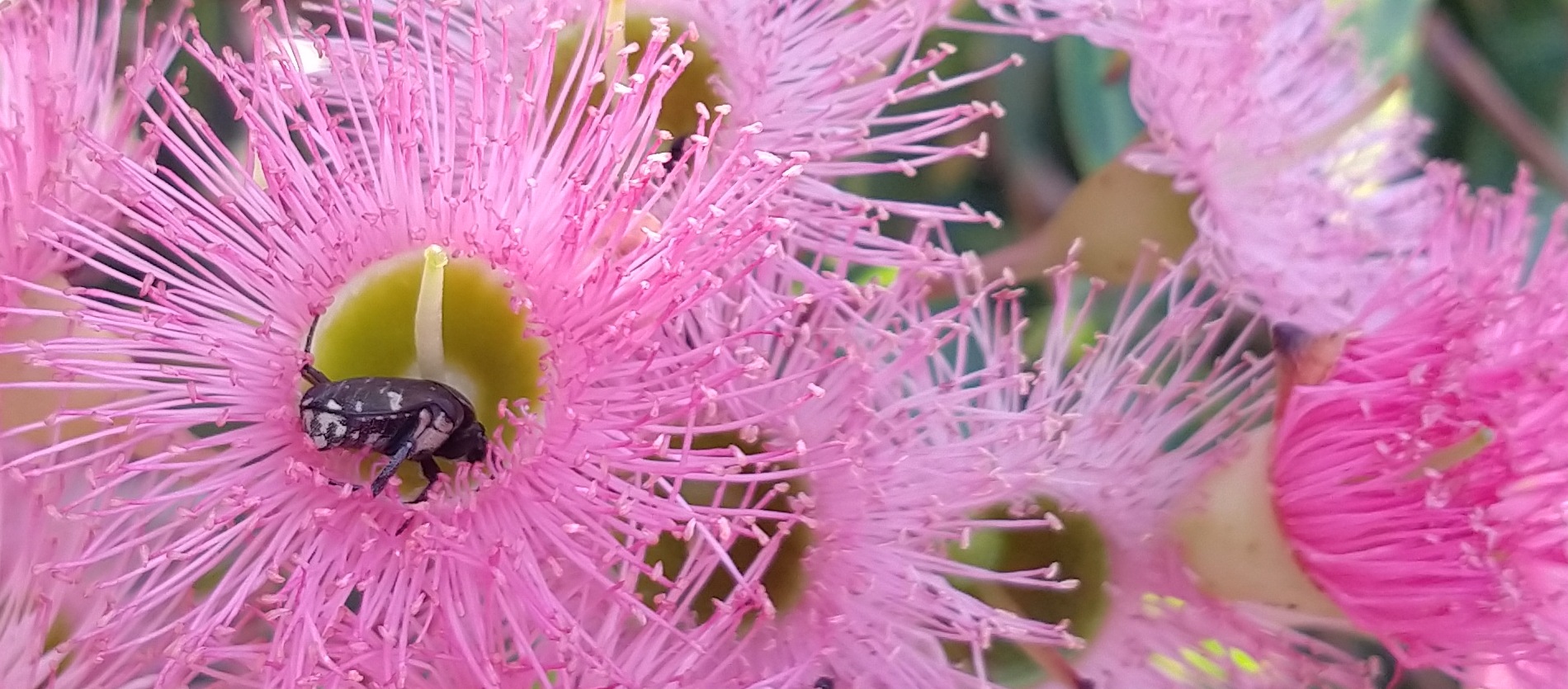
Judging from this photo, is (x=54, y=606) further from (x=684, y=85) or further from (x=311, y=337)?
(x=684, y=85)

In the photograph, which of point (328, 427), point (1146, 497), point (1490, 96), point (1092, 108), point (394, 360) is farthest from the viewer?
point (1490, 96)

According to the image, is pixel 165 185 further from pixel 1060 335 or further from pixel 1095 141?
pixel 1095 141

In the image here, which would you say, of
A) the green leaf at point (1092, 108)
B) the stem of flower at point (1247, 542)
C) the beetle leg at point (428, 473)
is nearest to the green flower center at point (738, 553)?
the beetle leg at point (428, 473)

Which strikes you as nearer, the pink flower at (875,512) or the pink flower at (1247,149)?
the pink flower at (875,512)

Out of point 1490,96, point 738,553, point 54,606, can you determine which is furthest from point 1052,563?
point 1490,96

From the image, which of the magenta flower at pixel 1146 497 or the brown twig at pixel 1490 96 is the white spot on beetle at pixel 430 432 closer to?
the magenta flower at pixel 1146 497

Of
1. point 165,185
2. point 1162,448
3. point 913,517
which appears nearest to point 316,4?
point 165,185
